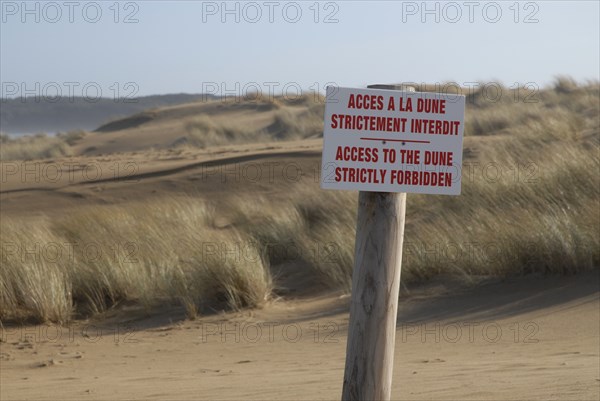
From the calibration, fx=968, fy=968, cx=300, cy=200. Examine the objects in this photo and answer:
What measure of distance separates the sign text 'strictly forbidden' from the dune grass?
5.92 m

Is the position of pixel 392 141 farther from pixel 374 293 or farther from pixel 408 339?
pixel 408 339

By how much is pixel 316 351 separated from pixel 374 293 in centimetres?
429

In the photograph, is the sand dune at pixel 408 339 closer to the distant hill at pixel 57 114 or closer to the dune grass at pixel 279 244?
the dune grass at pixel 279 244

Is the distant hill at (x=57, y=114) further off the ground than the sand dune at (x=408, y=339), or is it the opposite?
the sand dune at (x=408, y=339)

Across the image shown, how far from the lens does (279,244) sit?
41.6 ft

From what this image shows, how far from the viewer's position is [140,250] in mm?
11055

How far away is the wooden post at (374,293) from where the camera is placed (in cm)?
411

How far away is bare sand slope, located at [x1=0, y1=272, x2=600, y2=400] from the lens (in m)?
6.48

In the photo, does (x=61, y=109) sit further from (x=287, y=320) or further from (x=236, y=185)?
(x=287, y=320)

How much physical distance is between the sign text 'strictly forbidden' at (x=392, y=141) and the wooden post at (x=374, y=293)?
0.46 feet

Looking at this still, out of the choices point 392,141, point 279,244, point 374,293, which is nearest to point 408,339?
point 279,244

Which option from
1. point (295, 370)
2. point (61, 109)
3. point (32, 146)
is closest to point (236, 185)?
point (295, 370)

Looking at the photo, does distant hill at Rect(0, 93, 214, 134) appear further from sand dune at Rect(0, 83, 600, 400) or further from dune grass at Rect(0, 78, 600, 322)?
sand dune at Rect(0, 83, 600, 400)

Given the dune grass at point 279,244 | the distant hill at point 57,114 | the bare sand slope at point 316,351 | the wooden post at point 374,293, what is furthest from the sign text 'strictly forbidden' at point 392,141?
the distant hill at point 57,114
